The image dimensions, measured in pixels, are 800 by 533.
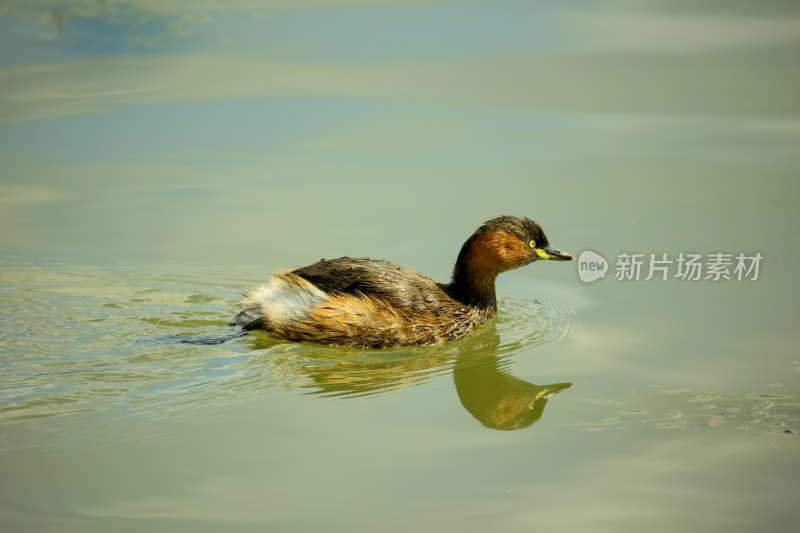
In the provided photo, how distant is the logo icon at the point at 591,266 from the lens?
7.79 meters

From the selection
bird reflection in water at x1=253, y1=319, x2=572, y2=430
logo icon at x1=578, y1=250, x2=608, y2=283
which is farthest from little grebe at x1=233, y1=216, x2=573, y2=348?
logo icon at x1=578, y1=250, x2=608, y2=283

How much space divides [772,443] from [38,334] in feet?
14.8

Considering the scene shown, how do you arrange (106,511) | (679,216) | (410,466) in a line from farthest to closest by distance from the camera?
(679,216) → (410,466) → (106,511)

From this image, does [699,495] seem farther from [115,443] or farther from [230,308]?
[230,308]

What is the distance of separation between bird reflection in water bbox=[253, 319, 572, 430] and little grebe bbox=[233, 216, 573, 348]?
4.2 inches

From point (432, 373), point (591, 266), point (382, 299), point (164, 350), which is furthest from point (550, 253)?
point (164, 350)

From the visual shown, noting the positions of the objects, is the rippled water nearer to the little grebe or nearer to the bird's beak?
the little grebe

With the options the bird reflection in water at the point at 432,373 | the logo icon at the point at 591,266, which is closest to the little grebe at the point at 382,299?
the bird reflection in water at the point at 432,373

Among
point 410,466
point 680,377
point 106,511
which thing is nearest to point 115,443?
point 106,511

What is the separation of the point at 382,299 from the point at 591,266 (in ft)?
6.35

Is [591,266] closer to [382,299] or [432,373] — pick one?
[382,299]

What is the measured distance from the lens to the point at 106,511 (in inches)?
168

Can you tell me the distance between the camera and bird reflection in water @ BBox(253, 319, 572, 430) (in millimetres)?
5629

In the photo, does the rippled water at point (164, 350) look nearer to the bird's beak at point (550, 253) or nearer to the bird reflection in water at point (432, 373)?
the bird reflection in water at point (432, 373)
